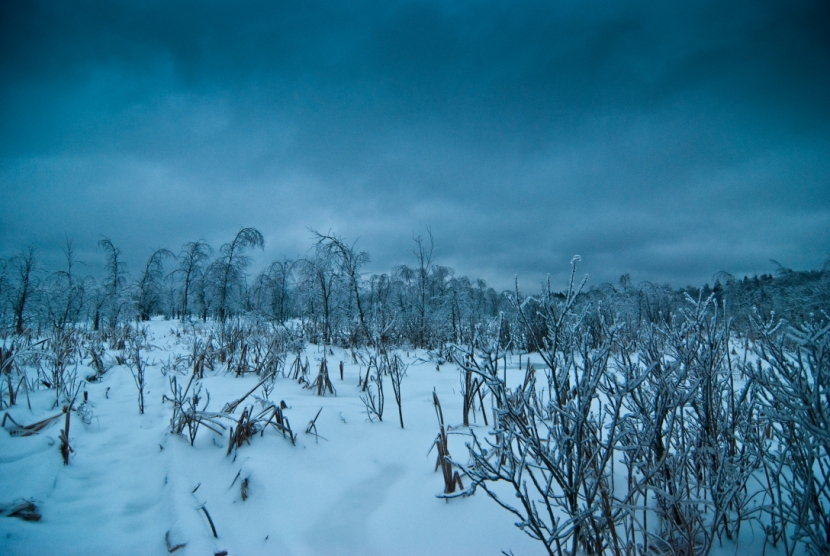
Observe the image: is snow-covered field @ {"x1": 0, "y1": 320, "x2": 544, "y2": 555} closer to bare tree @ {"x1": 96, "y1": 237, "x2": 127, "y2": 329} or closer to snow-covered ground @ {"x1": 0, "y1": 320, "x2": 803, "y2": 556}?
snow-covered ground @ {"x1": 0, "y1": 320, "x2": 803, "y2": 556}

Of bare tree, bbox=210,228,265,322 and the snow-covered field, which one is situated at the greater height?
bare tree, bbox=210,228,265,322

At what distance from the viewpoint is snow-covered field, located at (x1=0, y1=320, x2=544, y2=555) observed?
1.99m

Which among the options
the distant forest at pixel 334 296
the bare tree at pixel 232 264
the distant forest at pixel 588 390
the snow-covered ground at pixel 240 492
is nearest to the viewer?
the distant forest at pixel 588 390

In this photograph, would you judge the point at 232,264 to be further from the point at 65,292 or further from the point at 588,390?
the point at 588,390

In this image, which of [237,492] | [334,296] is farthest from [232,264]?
[237,492]

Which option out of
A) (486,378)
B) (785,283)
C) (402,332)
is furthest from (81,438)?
(785,283)

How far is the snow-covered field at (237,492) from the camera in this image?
6.54ft

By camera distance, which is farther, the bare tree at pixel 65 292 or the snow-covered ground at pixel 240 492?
the bare tree at pixel 65 292

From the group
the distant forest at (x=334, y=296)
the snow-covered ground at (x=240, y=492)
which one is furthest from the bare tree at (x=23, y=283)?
the snow-covered ground at (x=240, y=492)

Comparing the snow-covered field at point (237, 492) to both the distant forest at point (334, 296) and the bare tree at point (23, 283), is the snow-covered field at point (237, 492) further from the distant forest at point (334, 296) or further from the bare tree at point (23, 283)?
the bare tree at point (23, 283)

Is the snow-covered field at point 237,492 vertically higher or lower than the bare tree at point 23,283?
lower

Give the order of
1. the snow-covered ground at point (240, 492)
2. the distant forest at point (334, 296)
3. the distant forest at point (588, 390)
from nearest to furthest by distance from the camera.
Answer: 1. the distant forest at point (588, 390)
2. the snow-covered ground at point (240, 492)
3. the distant forest at point (334, 296)

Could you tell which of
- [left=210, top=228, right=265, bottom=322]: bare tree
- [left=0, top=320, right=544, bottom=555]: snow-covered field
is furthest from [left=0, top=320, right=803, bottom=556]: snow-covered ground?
[left=210, top=228, right=265, bottom=322]: bare tree

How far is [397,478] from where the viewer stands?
2.74 metres
